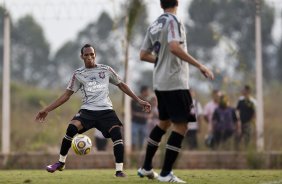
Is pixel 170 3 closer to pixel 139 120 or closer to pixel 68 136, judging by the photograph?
pixel 68 136

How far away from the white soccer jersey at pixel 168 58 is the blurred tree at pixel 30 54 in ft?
117

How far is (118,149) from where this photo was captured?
40.2ft

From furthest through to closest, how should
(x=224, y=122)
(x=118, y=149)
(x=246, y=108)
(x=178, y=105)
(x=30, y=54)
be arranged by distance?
(x=30, y=54)
(x=246, y=108)
(x=224, y=122)
(x=118, y=149)
(x=178, y=105)

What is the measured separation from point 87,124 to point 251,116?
877 cm

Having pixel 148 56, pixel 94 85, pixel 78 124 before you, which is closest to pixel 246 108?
pixel 94 85

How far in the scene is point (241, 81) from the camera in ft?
75.6

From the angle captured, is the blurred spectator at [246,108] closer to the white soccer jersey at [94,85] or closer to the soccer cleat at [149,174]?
the white soccer jersey at [94,85]

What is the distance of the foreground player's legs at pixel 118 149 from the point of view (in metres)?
12.2

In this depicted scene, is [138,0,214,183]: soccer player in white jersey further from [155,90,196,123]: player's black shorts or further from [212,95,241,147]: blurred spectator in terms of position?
[212,95,241,147]: blurred spectator

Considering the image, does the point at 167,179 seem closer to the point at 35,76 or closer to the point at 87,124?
the point at 87,124

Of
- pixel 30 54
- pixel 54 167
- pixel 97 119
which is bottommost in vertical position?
pixel 54 167

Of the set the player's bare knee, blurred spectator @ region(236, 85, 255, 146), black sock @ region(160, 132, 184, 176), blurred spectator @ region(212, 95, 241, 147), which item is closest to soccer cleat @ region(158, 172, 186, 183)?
black sock @ region(160, 132, 184, 176)

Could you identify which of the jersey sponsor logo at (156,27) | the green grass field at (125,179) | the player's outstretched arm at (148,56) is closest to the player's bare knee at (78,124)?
the green grass field at (125,179)

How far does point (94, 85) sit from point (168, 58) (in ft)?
5.63
